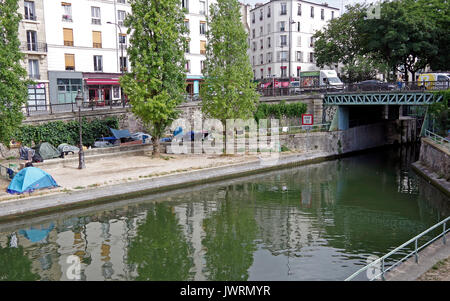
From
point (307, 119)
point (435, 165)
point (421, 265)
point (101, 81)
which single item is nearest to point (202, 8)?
point (101, 81)

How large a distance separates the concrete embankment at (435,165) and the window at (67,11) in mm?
Answer: 36790

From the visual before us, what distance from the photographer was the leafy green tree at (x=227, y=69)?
31.5 metres

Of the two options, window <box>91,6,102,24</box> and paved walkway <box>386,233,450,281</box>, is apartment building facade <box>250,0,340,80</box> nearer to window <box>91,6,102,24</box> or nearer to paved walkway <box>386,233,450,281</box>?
window <box>91,6,102,24</box>

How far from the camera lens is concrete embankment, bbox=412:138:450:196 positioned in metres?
25.4

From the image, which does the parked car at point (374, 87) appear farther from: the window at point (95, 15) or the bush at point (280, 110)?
the window at point (95, 15)

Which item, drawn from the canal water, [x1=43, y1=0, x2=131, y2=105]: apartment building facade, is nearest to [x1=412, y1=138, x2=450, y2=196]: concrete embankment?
the canal water

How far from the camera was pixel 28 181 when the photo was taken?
20.0 meters

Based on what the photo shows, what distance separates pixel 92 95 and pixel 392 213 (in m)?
35.2

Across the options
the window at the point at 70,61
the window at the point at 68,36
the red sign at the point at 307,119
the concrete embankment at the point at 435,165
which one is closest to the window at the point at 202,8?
the window at the point at 68,36

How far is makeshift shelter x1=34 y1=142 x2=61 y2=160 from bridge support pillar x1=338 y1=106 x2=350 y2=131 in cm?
2730

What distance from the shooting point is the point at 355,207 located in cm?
2253

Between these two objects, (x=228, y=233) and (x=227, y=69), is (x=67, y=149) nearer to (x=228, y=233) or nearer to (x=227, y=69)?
(x=227, y=69)

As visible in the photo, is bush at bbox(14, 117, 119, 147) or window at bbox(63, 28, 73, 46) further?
window at bbox(63, 28, 73, 46)

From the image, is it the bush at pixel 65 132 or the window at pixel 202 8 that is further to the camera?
the window at pixel 202 8
